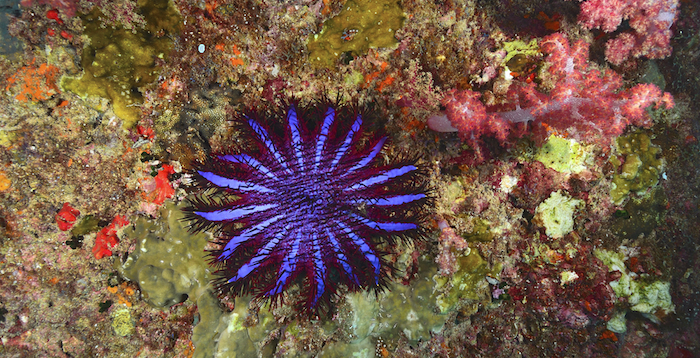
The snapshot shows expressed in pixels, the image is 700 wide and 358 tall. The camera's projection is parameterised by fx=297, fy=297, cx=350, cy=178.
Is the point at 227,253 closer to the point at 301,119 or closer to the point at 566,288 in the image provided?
the point at 301,119

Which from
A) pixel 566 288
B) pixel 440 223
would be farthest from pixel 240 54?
pixel 566 288

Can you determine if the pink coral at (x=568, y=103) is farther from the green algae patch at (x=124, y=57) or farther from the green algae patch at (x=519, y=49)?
the green algae patch at (x=124, y=57)

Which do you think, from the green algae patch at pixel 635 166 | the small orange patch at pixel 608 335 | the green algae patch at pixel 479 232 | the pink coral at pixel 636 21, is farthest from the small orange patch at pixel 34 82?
the small orange patch at pixel 608 335

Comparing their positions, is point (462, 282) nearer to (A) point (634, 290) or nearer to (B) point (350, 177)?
(B) point (350, 177)

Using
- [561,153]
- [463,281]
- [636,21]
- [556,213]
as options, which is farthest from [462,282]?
[636,21]

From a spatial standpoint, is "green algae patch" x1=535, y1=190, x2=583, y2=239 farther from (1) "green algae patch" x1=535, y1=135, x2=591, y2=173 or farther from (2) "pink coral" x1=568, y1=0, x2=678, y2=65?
(2) "pink coral" x1=568, y1=0, x2=678, y2=65

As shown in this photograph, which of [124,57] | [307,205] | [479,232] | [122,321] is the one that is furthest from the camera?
[479,232]
